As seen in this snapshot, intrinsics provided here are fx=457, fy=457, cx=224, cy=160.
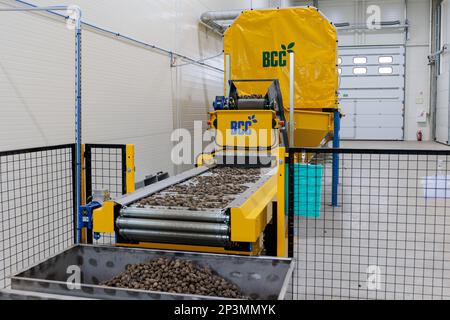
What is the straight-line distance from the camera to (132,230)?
10.9 feet

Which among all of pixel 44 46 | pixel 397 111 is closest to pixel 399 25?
pixel 397 111

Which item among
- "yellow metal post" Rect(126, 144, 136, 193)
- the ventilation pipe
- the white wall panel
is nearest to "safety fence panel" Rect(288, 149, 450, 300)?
"yellow metal post" Rect(126, 144, 136, 193)

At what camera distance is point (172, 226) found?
10.6 ft

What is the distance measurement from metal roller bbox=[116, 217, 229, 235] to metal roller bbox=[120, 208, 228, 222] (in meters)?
0.03

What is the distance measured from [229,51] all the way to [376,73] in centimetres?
1276

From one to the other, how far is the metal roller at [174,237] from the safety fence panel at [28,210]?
3.28 ft

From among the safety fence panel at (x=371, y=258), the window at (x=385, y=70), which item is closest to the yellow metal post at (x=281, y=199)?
the safety fence panel at (x=371, y=258)

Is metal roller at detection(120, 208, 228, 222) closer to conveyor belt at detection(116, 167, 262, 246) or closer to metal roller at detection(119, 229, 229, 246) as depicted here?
conveyor belt at detection(116, 167, 262, 246)

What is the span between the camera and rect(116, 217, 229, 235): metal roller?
125 inches

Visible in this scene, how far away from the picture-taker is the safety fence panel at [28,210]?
4.01 m

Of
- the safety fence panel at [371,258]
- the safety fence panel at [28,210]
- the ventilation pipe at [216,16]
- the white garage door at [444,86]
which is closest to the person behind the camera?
the safety fence panel at [371,258]

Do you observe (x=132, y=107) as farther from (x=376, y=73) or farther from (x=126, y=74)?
(x=376, y=73)

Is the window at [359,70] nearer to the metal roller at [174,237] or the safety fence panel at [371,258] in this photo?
the safety fence panel at [371,258]

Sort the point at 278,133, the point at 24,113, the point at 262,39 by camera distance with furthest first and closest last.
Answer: the point at 262,39, the point at 278,133, the point at 24,113
